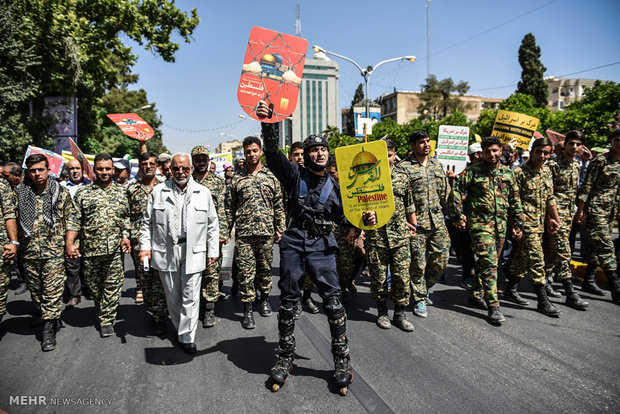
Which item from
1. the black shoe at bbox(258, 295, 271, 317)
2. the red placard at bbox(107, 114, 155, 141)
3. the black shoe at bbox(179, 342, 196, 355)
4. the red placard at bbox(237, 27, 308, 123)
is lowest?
the black shoe at bbox(179, 342, 196, 355)

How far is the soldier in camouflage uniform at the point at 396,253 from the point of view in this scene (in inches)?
174

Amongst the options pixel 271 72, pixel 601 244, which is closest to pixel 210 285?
pixel 271 72

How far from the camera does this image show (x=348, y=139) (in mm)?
31781

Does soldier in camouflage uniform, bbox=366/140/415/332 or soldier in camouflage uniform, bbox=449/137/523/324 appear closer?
soldier in camouflage uniform, bbox=366/140/415/332

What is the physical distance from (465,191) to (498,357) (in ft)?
7.54

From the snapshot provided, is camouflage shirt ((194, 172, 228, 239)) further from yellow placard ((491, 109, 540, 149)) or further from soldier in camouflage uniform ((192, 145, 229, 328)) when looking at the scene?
yellow placard ((491, 109, 540, 149))

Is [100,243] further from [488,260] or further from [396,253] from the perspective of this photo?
[488,260]

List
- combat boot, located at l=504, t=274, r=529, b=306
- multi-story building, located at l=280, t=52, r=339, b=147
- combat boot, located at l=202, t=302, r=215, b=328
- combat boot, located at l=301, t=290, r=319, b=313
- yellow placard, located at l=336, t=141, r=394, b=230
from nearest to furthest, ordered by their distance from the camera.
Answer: yellow placard, located at l=336, t=141, r=394, b=230
combat boot, located at l=202, t=302, r=215, b=328
combat boot, located at l=301, t=290, r=319, b=313
combat boot, located at l=504, t=274, r=529, b=306
multi-story building, located at l=280, t=52, r=339, b=147

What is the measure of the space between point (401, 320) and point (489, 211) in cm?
180

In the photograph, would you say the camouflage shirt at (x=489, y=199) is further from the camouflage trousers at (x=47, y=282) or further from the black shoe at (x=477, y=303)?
the camouflage trousers at (x=47, y=282)

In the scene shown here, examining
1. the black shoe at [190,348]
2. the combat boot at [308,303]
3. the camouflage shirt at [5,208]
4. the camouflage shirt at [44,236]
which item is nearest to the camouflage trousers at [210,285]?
the black shoe at [190,348]

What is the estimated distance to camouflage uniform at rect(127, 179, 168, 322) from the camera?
4.39m

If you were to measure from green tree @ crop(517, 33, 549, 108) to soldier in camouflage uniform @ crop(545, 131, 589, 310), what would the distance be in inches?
1811

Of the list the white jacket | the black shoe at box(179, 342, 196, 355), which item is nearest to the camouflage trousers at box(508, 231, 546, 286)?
the white jacket
